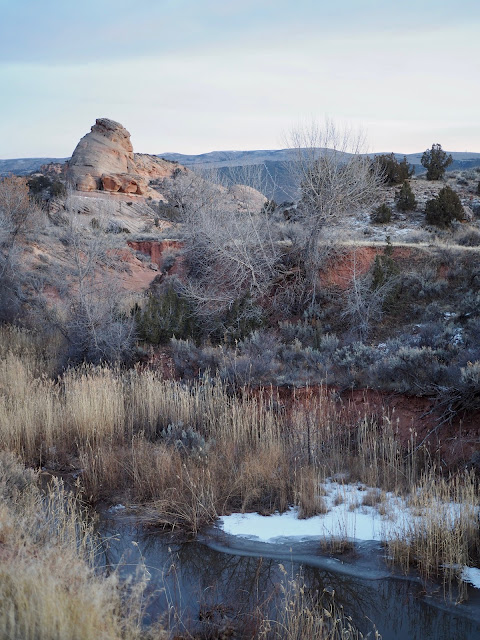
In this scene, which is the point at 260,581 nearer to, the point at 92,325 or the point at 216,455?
the point at 216,455

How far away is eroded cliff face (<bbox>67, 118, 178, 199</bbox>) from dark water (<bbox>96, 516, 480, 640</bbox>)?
41.4 meters

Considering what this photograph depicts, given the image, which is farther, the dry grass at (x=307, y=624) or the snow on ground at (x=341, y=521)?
the snow on ground at (x=341, y=521)

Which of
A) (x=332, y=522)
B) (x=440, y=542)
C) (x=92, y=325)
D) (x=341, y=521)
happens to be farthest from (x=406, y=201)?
(x=440, y=542)

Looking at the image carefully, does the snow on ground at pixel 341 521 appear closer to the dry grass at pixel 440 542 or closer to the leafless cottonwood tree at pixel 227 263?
the dry grass at pixel 440 542

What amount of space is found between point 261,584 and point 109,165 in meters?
47.7

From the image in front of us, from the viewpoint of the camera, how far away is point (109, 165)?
4959cm

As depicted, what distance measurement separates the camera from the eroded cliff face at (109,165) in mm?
46469

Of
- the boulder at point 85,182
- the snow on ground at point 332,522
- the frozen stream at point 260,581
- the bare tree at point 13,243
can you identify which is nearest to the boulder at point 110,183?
the boulder at point 85,182

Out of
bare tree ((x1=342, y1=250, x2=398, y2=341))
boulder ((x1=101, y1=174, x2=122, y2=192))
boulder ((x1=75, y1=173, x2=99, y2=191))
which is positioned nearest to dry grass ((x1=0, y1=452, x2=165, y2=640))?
bare tree ((x1=342, y1=250, x2=398, y2=341))

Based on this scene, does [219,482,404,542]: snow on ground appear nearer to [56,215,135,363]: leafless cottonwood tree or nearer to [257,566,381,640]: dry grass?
[257,566,381,640]: dry grass

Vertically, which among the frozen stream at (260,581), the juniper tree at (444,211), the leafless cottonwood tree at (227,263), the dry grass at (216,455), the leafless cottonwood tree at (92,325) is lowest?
the frozen stream at (260,581)

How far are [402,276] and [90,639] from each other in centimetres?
1156

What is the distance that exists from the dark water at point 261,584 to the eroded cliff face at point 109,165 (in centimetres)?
4143

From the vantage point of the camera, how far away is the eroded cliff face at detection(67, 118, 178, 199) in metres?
46.5
